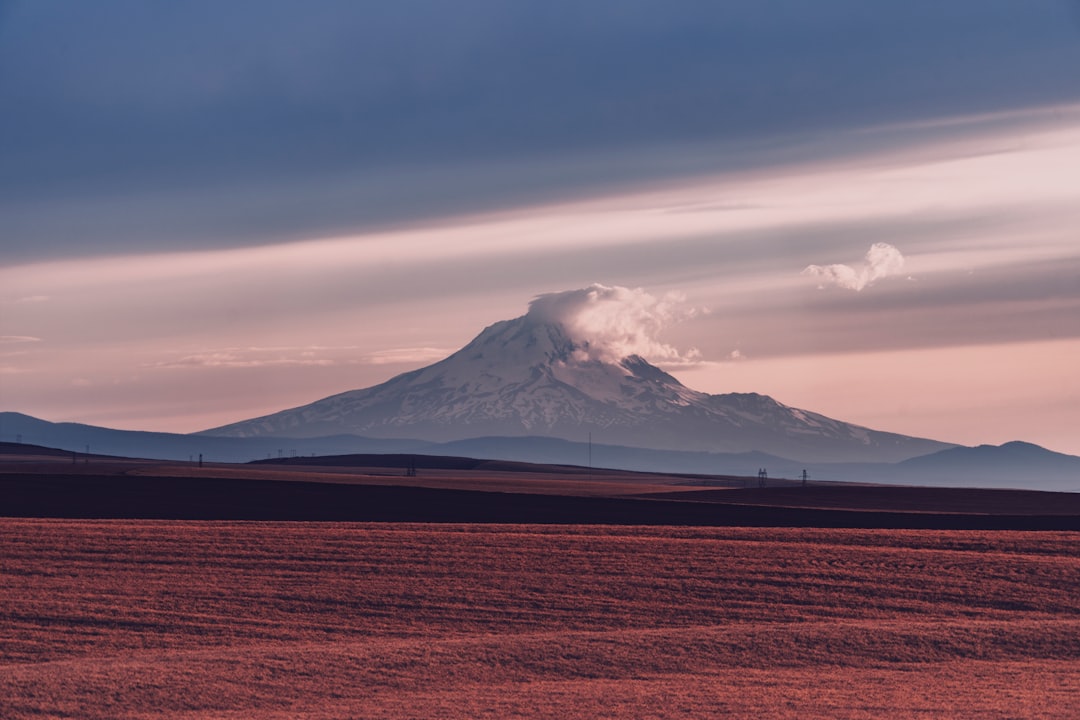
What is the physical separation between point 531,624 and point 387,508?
42141 millimetres

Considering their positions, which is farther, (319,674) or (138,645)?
(138,645)

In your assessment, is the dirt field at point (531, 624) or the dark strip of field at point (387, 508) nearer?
the dirt field at point (531, 624)

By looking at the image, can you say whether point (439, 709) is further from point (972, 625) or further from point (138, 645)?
point (972, 625)

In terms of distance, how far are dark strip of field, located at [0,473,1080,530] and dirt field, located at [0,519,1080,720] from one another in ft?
42.8

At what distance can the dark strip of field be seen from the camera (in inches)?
2499

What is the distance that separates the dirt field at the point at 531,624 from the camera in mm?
23516

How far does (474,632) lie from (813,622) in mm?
8375

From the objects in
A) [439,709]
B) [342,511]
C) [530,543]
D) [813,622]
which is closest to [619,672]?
[439,709]

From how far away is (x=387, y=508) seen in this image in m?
73.6

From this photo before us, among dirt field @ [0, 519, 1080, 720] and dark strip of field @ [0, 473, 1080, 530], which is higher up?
dark strip of field @ [0, 473, 1080, 530]

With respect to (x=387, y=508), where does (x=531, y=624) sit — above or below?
below

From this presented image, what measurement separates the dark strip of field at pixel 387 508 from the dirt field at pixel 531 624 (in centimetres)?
1304

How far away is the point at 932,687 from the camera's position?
24.9m

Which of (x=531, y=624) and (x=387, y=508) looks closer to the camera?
(x=531, y=624)
